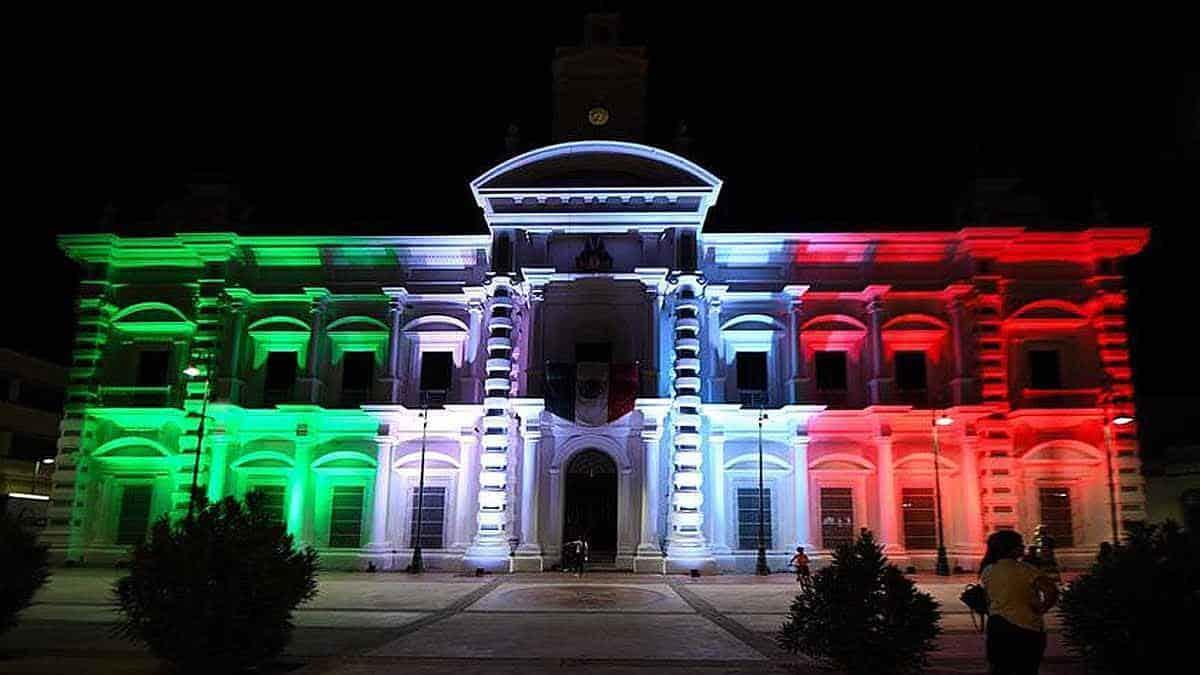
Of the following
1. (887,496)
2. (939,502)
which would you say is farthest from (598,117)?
(939,502)

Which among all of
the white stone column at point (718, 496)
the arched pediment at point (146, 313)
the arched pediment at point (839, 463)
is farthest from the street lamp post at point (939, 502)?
the arched pediment at point (146, 313)

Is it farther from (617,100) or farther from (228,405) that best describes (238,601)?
(617,100)

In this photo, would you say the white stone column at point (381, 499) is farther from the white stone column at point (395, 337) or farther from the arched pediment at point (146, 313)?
the arched pediment at point (146, 313)

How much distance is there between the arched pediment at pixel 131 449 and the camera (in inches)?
1244

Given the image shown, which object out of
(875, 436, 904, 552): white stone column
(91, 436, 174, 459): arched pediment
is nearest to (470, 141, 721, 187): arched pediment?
(875, 436, 904, 552): white stone column

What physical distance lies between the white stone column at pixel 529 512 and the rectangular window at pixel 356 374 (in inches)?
260

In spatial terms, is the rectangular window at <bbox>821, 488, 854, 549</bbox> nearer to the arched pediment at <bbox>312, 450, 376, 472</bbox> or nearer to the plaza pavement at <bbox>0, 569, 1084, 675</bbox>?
the plaza pavement at <bbox>0, 569, 1084, 675</bbox>

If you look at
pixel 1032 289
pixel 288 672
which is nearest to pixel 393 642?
pixel 288 672

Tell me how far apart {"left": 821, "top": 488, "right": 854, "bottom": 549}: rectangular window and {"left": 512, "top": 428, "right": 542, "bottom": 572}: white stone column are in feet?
31.7

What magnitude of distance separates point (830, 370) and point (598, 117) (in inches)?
484

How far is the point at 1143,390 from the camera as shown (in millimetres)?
42656

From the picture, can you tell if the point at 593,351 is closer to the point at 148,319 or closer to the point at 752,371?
the point at 752,371

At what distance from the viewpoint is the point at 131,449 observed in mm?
31828

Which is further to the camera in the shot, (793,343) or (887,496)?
(793,343)
